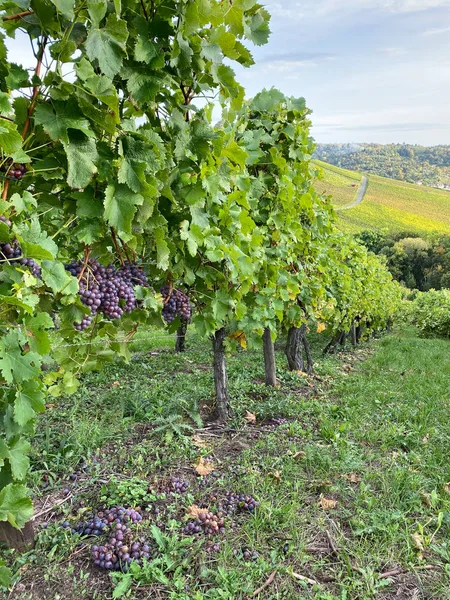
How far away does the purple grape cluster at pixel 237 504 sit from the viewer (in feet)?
10.2

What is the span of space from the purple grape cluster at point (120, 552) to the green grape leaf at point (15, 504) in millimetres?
1002

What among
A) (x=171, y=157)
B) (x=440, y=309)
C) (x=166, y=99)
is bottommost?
(x=440, y=309)

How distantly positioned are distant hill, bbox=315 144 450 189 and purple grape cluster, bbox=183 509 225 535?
130 m

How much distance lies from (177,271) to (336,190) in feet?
268

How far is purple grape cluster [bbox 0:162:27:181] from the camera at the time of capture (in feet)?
5.43

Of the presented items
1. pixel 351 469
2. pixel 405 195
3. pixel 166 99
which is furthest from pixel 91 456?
pixel 405 195

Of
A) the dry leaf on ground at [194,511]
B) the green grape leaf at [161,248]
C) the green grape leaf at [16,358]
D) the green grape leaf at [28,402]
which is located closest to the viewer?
the green grape leaf at [16,358]

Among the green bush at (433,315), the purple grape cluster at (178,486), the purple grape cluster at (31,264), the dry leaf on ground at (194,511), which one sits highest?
the purple grape cluster at (31,264)

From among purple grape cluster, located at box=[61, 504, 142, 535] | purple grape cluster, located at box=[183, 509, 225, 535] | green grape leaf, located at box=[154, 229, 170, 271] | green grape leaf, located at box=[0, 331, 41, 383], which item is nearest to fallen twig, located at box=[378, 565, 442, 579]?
purple grape cluster, located at box=[183, 509, 225, 535]

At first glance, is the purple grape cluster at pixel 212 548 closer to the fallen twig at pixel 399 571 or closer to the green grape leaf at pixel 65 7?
the fallen twig at pixel 399 571

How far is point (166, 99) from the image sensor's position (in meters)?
2.37

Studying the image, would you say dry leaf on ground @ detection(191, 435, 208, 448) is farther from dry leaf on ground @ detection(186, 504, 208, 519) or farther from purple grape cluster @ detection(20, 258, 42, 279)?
purple grape cluster @ detection(20, 258, 42, 279)

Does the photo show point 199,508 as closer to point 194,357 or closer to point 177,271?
point 177,271

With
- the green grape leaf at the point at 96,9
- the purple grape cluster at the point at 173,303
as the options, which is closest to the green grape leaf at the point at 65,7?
the green grape leaf at the point at 96,9
